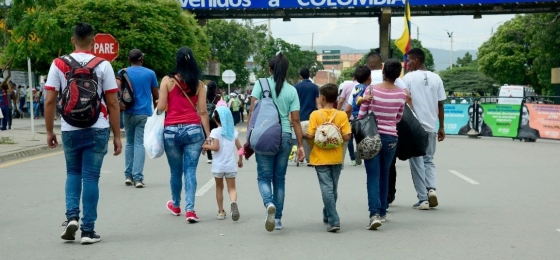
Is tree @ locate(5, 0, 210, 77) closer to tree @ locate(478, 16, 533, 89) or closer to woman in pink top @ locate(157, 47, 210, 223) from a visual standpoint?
woman in pink top @ locate(157, 47, 210, 223)

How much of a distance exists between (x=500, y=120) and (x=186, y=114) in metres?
18.2

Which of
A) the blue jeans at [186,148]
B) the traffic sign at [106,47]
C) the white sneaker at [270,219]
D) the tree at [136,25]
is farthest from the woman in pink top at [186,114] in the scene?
the tree at [136,25]

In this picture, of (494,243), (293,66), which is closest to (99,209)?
(494,243)

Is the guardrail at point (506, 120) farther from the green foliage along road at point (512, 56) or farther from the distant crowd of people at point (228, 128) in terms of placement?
the green foliage along road at point (512, 56)

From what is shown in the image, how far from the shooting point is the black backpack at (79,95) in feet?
22.0

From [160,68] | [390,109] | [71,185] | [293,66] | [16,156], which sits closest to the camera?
[71,185]

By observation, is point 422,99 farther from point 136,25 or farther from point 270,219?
point 136,25

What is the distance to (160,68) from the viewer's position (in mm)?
28422

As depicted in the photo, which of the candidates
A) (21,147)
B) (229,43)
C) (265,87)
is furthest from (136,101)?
(229,43)

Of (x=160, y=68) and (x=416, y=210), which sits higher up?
(x=160, y=68)

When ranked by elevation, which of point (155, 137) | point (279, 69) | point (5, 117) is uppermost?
point (279, 69)

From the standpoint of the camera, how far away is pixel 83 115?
6.74m

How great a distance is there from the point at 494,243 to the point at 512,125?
1783cm

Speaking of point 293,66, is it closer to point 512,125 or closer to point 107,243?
point 512,125
